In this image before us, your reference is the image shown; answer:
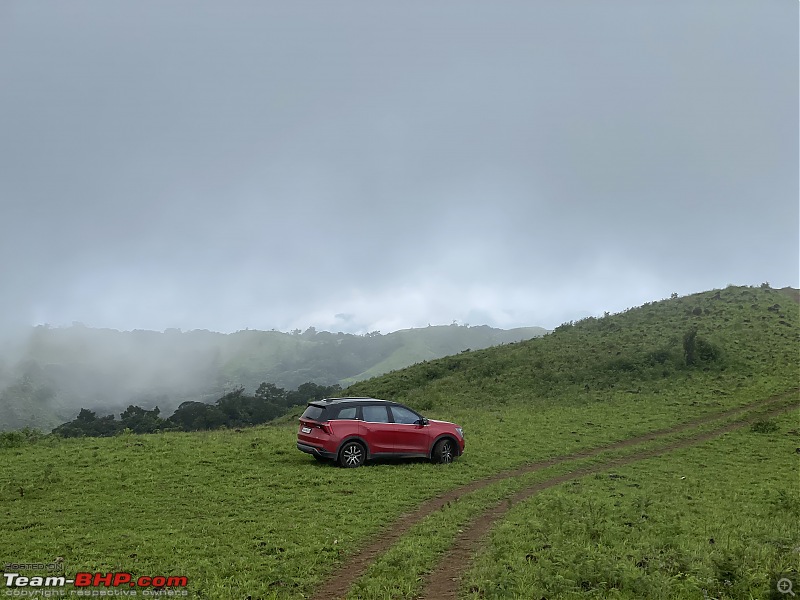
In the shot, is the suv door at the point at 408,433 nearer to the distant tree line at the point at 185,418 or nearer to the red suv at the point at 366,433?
the red suv at the point at 366,433

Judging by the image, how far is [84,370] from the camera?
587ft

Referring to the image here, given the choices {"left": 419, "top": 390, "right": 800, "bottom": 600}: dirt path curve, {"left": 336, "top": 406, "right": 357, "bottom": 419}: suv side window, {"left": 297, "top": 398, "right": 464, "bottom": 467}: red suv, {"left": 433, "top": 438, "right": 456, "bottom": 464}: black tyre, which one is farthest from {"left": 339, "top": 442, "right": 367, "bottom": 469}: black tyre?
{"left": 419, "top": 390, "right": 800, "bottom": 600}: dirt path curve

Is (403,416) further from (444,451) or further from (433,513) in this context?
(433,513)

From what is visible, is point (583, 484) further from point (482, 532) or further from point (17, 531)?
point (17, 531)

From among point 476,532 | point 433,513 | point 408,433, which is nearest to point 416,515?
point 433,513

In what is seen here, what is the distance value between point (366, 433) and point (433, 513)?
4791 mm

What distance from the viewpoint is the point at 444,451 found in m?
18.0

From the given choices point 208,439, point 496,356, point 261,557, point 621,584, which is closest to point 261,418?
point 496,356

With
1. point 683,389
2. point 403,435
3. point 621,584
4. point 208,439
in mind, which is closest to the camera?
point 621,584

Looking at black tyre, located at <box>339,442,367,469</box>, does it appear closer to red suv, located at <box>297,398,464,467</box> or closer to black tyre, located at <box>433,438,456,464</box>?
red suv, located at <box>297,398,464,467</box>

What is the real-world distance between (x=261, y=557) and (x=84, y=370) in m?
201

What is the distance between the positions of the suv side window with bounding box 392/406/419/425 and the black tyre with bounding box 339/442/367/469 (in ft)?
5.04

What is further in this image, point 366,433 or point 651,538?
point 366,433

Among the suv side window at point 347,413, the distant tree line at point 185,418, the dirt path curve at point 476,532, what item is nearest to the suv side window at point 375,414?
the suv side window at point 347,413
